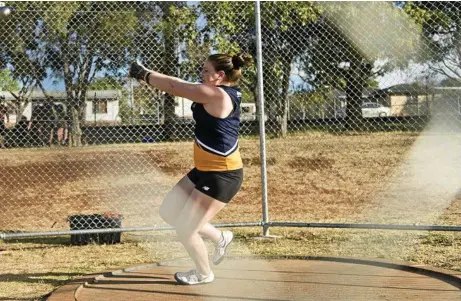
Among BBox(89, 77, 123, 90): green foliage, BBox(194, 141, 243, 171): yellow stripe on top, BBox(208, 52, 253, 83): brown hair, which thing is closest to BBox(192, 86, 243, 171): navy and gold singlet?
BBox(194, 141, 243, 171): yellow stripe on top

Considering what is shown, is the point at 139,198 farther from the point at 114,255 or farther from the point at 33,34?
the point at 33,34

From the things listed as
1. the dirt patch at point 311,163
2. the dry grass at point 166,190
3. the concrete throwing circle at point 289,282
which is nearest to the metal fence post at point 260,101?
the dry grass at point 166,190

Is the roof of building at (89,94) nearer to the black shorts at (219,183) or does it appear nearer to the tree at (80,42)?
the tree at (80,42)

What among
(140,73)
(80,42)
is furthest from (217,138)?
(80,42)

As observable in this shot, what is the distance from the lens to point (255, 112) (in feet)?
47.6

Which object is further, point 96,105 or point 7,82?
point 96,105

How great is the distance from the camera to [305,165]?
15.5m

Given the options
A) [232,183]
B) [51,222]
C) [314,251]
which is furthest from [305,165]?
[232,183]

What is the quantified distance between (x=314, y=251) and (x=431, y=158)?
829cm

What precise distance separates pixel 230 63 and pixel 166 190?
8337 millimetres

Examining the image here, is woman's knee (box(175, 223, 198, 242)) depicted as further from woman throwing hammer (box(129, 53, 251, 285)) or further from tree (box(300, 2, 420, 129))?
tree (box(300, 2, 420, 129))

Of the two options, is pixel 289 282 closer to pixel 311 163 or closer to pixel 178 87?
pixel 178 87

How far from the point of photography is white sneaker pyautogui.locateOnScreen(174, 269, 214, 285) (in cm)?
536

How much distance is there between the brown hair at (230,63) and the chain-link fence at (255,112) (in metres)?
5.58
